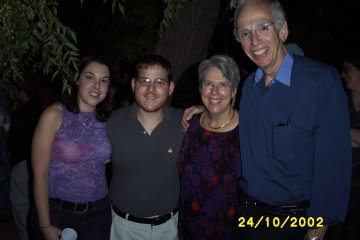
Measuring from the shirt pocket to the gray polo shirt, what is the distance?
3.14ft

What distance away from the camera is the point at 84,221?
2783 millimetres

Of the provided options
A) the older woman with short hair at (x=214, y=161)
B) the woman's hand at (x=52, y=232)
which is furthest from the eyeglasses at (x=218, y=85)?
the woman's hand at (x=52, y=232)

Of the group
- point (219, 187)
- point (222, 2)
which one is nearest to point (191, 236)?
point (219, 187)

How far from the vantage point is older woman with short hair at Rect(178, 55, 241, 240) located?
2684mm

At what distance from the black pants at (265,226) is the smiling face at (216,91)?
0.77 m

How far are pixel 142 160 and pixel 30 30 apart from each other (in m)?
1.42

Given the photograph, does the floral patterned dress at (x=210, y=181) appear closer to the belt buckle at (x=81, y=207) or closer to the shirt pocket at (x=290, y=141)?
the shirt pocket at (x=290, y=141)

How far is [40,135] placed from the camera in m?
2.62

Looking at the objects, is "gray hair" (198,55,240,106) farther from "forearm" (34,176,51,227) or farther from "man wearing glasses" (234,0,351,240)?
"forearm" (34,176,51,227)

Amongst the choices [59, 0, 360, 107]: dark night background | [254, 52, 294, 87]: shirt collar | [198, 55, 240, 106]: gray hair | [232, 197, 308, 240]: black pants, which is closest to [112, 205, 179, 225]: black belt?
[232, 197, 308, 240]: black pants

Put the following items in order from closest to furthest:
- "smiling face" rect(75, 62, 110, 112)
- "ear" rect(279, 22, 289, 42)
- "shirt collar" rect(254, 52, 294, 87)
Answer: "shirt collar" rect(254, 52, 294, 87) < "ear" rect(279, 22, 289, 42) < "smiling face" rect(75, 62, 110, 112)

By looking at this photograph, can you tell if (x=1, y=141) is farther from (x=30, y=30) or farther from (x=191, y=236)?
(x=191, y=236)

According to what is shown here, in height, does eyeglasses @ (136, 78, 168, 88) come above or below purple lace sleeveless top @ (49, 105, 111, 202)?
above

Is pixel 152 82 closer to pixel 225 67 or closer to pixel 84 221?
pixel 225 67
